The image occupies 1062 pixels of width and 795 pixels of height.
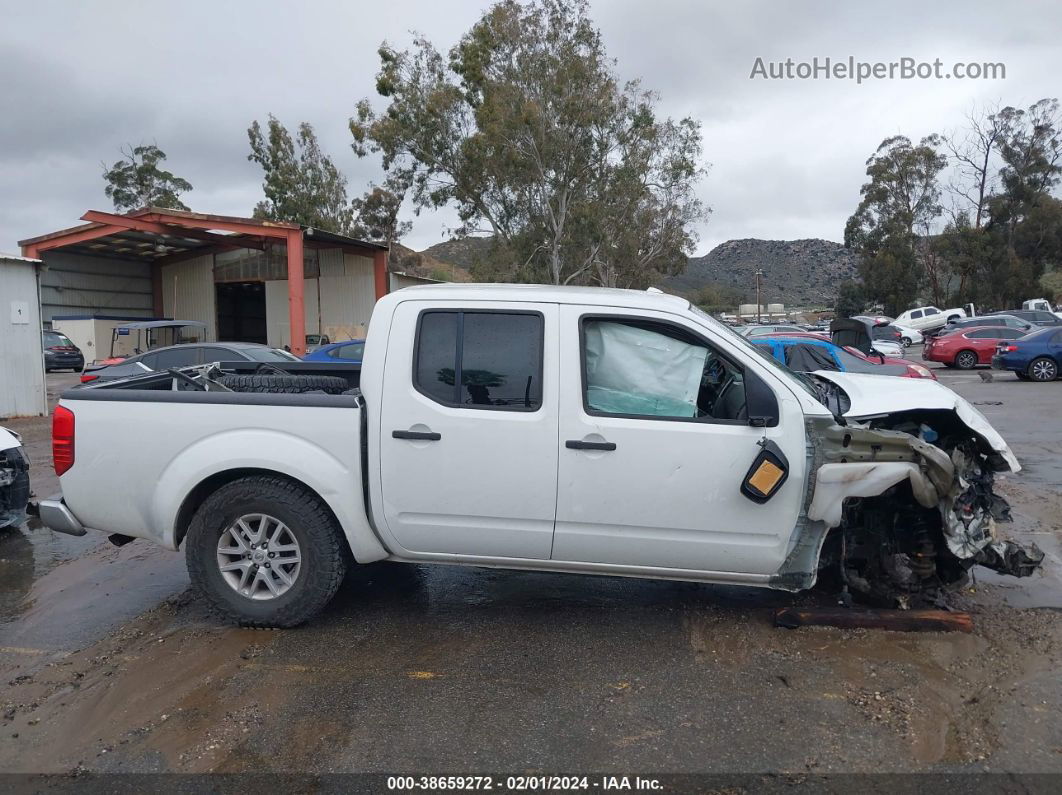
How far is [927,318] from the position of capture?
4538 centimetres

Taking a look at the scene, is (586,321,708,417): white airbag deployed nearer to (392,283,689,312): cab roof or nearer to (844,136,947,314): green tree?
(392,283,689,312): cab roof

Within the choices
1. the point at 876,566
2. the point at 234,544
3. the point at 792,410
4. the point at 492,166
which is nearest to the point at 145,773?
the point at 234,544

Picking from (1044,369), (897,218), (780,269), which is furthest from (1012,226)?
(780,269)

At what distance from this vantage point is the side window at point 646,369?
14.2 ft

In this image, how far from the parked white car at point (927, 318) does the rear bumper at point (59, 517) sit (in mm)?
45299

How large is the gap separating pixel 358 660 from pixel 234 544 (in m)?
1.02

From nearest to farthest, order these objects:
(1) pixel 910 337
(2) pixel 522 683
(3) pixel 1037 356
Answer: (2) pixel 522 683, (3) pixel 1037 356, (1) pixel 910 337

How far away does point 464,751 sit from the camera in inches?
134

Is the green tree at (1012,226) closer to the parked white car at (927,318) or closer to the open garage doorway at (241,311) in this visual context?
the parked white car at (927,318)

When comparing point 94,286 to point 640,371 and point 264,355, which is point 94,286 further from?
point 640,371

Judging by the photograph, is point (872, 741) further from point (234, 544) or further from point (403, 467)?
point (234, 544)

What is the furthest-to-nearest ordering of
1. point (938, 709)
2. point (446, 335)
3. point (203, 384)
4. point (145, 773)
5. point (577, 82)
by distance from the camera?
point (577, 82)
point (203, 384)
point (446, 335)
point (938, 709)
point (145, 773)

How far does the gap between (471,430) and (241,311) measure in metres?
38.7

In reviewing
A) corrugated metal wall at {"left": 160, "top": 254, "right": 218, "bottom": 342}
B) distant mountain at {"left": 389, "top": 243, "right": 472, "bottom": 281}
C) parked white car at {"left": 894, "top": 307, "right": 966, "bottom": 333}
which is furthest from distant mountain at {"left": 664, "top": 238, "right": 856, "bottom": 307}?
corrugated metal wall at {"left": 160, "top": 254, "right": 218, "bottom": 342}
